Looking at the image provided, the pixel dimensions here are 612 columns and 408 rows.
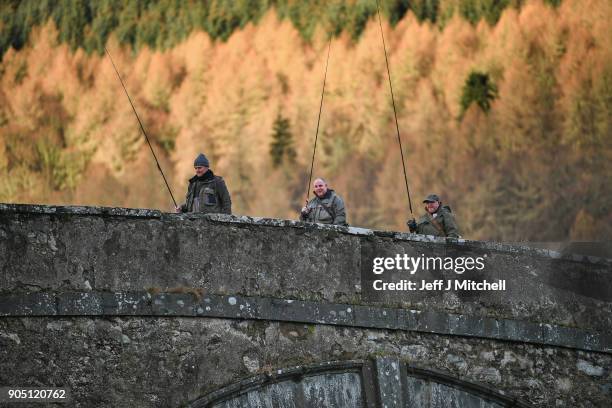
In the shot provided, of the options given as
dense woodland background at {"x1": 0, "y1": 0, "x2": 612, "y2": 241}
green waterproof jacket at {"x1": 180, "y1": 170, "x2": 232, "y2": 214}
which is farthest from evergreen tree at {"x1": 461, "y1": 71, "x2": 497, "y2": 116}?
green waterproof jacket at {"x1": 180, "y1": 170, "x2": 232, "y2": 214}

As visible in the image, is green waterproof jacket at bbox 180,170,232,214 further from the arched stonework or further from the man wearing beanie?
the arched stonework

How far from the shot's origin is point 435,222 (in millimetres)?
13945

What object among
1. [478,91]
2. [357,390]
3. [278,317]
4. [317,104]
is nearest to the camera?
[278,317]

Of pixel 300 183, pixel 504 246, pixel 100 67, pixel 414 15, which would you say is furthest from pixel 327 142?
pixel 504 246

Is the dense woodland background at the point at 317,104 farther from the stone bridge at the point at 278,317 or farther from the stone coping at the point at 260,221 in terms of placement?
the stone bridge at the point at 278,317

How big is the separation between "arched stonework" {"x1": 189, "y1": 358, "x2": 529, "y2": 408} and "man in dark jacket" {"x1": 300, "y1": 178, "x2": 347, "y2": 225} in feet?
5.87

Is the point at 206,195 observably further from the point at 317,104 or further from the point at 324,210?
the point at 317,104

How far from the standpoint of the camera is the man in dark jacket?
13.5 metres

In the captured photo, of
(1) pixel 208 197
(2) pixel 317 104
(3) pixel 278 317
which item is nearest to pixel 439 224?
(1) pixel 208 197

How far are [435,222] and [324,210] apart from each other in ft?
4.01

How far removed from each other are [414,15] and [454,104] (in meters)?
3.47

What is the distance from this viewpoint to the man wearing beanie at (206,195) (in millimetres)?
12992

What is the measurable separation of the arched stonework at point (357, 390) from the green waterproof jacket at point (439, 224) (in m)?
1.88

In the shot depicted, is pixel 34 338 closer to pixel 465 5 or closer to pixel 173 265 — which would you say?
pixel 173 265
